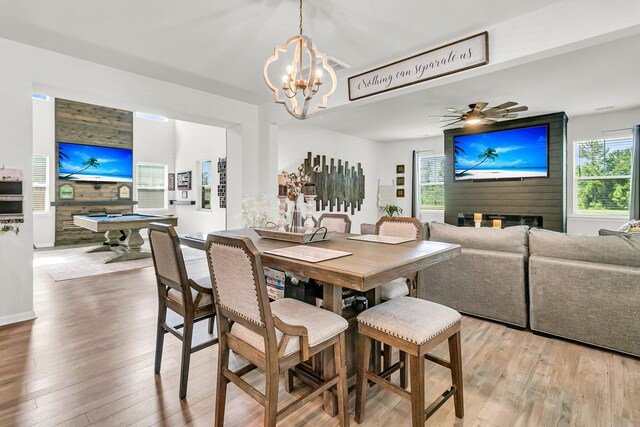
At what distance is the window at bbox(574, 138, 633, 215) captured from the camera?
5.66m

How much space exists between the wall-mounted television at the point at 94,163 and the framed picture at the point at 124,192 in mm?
174

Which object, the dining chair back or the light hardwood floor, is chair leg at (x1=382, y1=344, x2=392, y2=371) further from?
the dining chair back

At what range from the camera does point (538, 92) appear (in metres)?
4.58

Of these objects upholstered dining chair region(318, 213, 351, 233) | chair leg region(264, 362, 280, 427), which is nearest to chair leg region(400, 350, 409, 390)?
chair leg region(264, 362, 280, 427)

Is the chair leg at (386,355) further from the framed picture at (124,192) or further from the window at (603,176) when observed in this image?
the framed picture at (124,192)

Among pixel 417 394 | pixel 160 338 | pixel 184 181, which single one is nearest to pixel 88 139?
pixel 184 181

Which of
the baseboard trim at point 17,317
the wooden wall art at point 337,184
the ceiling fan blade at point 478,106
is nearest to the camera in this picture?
the baseboard trim at point 17,317

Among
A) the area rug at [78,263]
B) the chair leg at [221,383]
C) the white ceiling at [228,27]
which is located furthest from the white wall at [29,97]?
the chair leg at [221,383]

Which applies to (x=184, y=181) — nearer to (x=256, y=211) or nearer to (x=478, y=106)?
Answer: (x=256, y=211)

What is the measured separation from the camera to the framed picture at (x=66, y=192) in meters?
7.21

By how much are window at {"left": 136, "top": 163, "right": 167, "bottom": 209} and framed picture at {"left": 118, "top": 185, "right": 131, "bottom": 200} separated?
29cm

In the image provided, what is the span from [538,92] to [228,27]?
426 centimetres

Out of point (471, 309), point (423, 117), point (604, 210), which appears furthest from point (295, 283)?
point (604, 210)

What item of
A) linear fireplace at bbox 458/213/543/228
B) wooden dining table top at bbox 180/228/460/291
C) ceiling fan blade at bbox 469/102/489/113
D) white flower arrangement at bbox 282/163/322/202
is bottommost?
wooden dining table top at bbox 180/228/460/291
